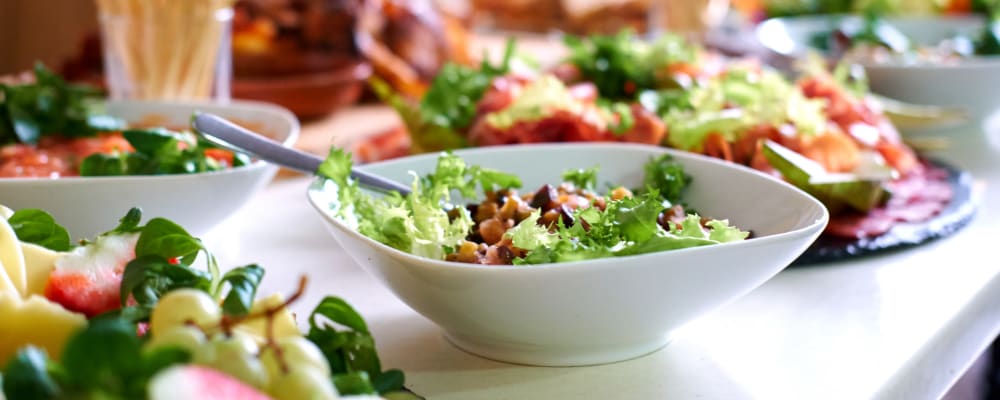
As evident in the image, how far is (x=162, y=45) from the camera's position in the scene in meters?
1.43

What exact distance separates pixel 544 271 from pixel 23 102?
749 millimetres

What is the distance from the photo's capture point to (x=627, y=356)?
31.7 inches

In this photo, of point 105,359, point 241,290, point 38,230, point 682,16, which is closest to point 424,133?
point 38,230

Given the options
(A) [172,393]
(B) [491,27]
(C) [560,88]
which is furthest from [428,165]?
(B) [491,27]

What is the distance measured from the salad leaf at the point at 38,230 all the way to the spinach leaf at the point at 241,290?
18 centimetres

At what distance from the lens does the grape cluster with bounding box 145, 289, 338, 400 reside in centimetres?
49

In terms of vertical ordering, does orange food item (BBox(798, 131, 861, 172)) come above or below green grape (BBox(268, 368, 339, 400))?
below

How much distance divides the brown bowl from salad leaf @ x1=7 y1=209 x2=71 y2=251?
1007 millimetres

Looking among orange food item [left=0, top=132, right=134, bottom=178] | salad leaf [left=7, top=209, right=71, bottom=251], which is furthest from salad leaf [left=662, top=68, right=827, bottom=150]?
salad leaf [left=7, top=209, right=71, bottom=251]

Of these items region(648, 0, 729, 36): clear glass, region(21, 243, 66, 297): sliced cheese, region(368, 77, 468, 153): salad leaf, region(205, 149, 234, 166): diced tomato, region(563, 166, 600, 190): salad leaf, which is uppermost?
region(21, 243, 66, 297): sliced cheese

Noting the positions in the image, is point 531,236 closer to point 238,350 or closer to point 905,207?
point 238,350

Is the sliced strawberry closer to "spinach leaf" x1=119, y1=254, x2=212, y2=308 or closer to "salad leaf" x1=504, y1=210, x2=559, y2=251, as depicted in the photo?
"spinach leaf" x1=119, y1=254, x2=212, y2=308

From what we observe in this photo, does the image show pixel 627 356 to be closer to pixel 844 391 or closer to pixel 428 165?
pixel 844 391

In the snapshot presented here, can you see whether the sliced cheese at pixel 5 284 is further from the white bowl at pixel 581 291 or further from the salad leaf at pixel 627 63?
the salad leaf at pixel 627 63
